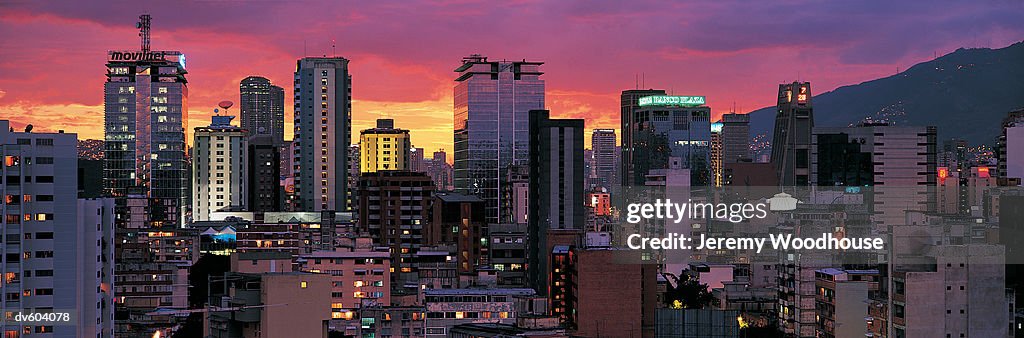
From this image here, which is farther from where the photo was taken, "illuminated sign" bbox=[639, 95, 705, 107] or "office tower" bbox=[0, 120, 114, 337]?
"illuminated sign" bbox=[639, 95, 705, 107]

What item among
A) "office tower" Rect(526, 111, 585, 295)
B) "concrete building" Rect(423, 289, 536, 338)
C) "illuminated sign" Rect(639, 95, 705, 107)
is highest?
"illuminated sign" Rect(639, 95, 705, 107)

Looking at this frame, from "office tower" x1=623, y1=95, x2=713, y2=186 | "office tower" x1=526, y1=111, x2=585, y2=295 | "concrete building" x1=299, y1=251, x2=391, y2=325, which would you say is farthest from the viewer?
"office tower" x1=623, y1=95, x2=713, y2=186

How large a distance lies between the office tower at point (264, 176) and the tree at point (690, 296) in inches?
1823

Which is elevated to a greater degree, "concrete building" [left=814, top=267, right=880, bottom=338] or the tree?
"concrete building" [left=814, top=267, right=880, bottom=338]

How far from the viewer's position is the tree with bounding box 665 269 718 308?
3416cm

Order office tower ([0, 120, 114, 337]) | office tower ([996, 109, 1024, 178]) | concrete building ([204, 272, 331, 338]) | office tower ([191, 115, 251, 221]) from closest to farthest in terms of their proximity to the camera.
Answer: concrete building ([204, 272, 331, 338]) → office tower ([0, 120, 114, 337]) → office tower ([996, 109, 1024, 178]) → office tower ([191, 115, 251, 221])

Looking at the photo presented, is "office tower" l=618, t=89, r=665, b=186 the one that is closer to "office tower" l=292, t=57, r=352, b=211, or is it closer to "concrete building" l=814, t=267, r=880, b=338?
"office tower" l=292, t=57, r=352, b=211

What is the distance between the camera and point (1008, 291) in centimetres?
2383

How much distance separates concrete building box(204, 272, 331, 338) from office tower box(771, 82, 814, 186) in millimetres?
52165

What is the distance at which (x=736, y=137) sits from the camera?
93.9 meters

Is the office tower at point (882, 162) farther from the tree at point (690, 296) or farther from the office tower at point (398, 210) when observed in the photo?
the tree at point (690, 296)

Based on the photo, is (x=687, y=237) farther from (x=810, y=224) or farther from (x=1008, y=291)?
(x=1008, y=291)

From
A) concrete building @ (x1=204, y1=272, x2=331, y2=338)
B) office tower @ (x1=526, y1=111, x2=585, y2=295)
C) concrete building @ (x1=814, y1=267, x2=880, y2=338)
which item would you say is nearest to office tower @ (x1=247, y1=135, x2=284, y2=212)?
office tower @ (x1=526, y1=111, x2=585, y2=295)

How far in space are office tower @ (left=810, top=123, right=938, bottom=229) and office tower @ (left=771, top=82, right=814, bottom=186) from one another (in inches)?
40.2
